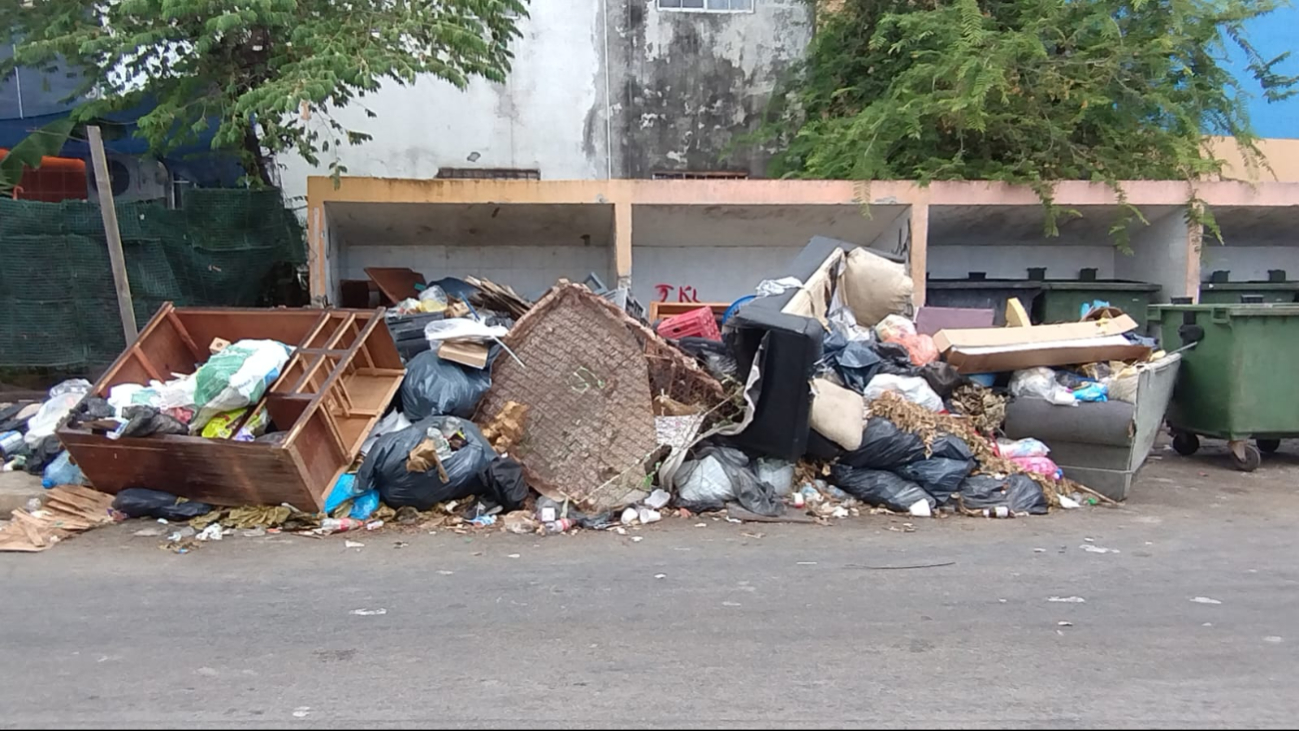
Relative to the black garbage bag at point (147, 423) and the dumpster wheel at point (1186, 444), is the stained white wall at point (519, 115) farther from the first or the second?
the dumpster wheel at point (1186, 444)

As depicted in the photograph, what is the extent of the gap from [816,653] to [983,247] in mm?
8668

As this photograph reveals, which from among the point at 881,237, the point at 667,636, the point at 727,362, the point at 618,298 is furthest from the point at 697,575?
the point at 881,237

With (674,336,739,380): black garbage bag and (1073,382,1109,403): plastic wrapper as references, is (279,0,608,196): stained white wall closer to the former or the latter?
(674,336,739,380): black garbage bag

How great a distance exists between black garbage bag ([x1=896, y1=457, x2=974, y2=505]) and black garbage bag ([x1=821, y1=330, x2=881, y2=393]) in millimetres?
794

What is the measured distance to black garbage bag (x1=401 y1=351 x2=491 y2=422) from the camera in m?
6.07

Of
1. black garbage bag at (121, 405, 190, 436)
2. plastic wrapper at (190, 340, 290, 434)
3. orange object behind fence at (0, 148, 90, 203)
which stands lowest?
black garbage bag at (121, 405, 190, 436)

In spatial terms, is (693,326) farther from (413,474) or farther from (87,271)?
(87,271)

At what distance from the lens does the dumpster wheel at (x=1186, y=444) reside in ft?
25.6

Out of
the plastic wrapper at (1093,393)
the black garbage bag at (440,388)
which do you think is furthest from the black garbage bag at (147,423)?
the plastic wrapper at (1093,393)

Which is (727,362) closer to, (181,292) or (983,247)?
(181,292)

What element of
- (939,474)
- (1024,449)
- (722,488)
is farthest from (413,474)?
(1024,449)

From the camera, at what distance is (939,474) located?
19.1 ft

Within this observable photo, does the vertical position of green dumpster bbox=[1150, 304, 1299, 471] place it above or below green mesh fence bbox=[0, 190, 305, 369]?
below

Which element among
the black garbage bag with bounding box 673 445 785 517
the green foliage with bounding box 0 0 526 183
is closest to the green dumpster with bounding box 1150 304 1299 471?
the black garbage bag with bounding box 673 445 785 517
